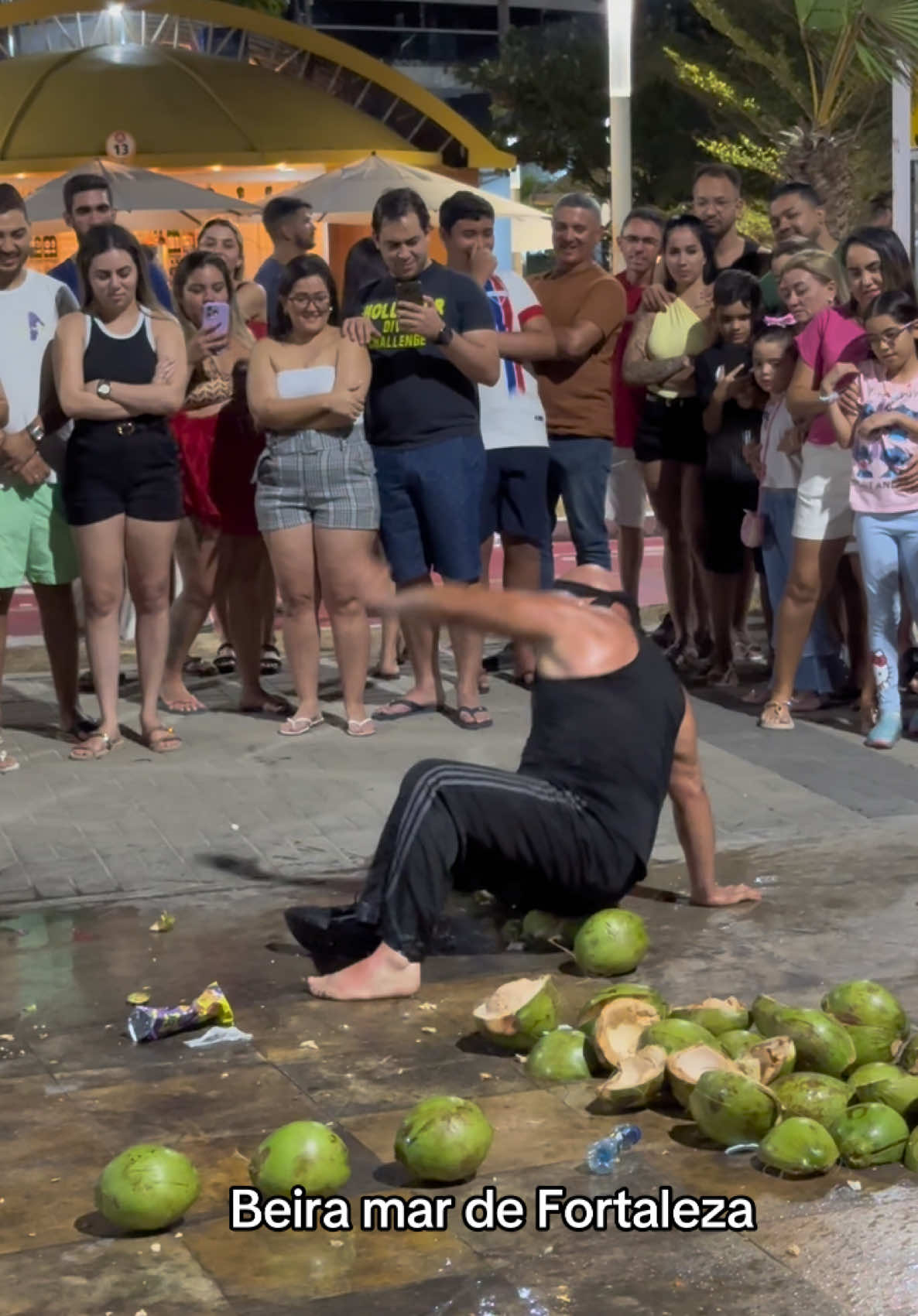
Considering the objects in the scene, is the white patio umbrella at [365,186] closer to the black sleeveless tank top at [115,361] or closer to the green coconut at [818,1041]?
the black sleeveless tank top at [115,361]

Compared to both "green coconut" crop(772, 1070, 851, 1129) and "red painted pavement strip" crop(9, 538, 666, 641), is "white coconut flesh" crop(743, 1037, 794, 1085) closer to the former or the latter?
"green coconut" crop(772, 1070, 851, 1129)

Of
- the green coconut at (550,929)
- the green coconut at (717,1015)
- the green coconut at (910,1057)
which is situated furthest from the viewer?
the green coconut at (550,929)

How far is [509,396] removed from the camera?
920 cm

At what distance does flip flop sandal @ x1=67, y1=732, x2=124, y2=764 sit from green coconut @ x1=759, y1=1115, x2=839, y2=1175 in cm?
468

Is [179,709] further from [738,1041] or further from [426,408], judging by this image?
[738,1041]

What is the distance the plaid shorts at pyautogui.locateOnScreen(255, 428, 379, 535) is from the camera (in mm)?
8539

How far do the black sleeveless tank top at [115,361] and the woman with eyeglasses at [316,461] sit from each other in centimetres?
51

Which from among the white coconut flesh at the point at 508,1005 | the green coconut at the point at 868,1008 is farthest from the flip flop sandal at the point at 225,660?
the green coconut at the point at 868,1008

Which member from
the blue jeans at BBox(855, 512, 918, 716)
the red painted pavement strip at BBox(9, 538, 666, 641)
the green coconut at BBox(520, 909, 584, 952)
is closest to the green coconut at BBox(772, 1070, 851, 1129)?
the green coconut at BBox(520, 909, 584, 952)

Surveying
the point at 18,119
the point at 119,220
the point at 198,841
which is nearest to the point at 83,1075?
the point at 198,841

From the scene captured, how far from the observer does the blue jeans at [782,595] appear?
29.8ft

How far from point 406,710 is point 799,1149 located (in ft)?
16.3

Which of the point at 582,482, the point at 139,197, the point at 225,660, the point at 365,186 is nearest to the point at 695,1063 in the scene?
the point at 582,482

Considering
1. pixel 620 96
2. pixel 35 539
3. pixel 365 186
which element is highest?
pixel 620 96
